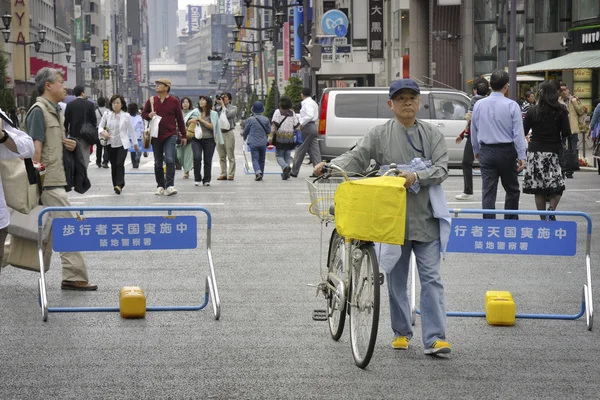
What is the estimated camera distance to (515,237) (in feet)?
28.6

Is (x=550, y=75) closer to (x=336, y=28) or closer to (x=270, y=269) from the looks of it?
(x=336, y=28)

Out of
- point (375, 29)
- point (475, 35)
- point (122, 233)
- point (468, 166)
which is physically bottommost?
point (468, 166)

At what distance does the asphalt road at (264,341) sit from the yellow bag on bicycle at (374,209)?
32.3 inches

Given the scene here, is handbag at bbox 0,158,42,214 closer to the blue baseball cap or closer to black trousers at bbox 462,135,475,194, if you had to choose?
the blue baseball cap

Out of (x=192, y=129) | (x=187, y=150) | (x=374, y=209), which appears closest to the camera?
(x=374, y=209)

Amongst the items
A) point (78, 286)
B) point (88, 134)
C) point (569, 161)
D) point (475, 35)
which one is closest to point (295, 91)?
point (475, 35)

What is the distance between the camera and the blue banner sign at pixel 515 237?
870 cm

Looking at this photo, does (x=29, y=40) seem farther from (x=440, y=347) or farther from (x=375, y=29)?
(x=440, y=347)

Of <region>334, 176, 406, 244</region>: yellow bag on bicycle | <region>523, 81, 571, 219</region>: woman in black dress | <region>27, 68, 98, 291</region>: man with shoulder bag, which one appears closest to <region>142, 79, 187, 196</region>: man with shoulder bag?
<region>523, 81, 571, 219</region>: woman in black dress

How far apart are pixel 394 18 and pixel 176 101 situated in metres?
41.1

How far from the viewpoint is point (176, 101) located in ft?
65.8

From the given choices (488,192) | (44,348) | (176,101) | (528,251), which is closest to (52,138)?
(44,348)

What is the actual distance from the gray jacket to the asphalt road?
850 mm

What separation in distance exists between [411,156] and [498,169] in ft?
17.6
